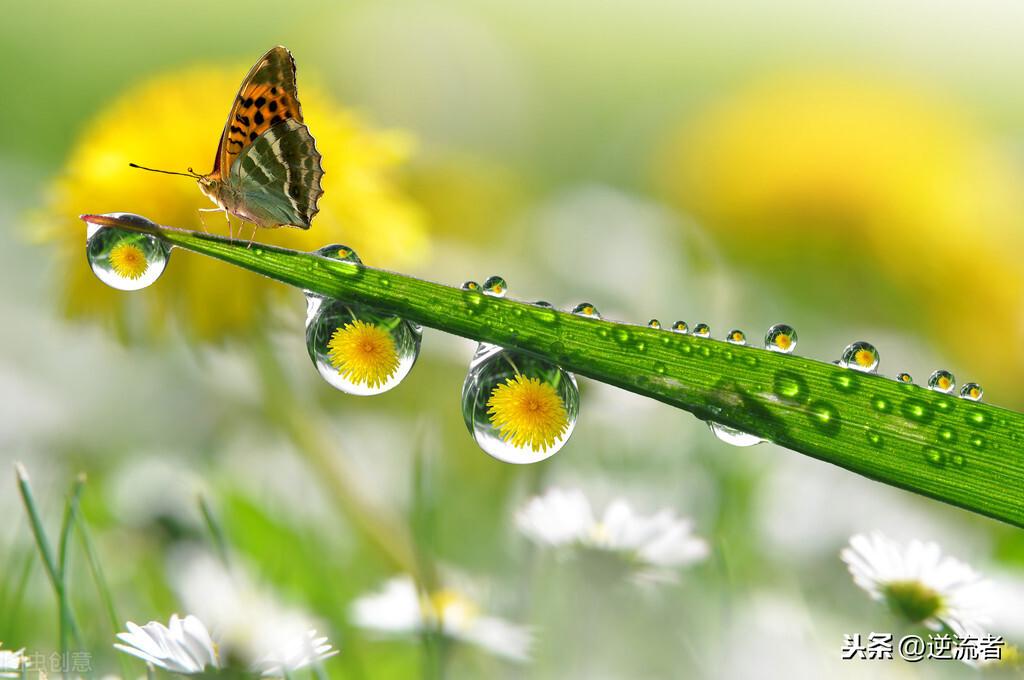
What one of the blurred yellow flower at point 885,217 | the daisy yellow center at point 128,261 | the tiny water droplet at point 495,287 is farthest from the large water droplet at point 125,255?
the blurred yellow flower at point 885,217

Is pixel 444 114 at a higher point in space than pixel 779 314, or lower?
higher

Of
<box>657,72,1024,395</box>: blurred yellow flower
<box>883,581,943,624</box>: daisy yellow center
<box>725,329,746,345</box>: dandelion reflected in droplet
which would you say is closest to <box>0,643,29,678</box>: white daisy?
<box>725,329,746,345</box>: dandelion reflected in droplet

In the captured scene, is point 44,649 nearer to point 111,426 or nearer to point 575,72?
point 111,426

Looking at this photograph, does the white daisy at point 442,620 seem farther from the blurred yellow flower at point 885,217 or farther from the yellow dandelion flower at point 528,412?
the blurred yellow flower at point 885,217

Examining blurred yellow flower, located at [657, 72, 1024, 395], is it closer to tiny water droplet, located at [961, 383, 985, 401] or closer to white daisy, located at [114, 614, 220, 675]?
tiny water droplet, located at [961, 383, 985, 401]

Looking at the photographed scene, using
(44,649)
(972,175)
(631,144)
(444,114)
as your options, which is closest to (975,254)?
(972,175)

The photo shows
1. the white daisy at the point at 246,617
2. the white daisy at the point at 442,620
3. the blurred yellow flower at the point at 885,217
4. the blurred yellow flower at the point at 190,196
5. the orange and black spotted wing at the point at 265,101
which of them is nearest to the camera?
the white daisy at the point at 246,617
